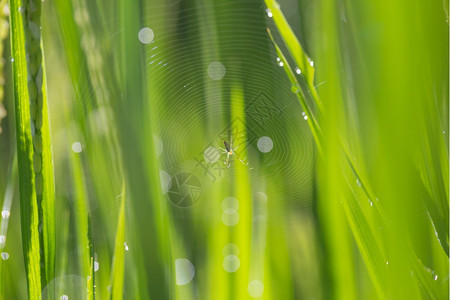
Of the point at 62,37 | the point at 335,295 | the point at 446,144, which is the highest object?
the point at 62,37

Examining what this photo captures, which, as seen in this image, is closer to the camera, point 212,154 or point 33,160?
point 33,160

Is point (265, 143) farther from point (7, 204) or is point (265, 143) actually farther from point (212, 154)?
point (7, 204)

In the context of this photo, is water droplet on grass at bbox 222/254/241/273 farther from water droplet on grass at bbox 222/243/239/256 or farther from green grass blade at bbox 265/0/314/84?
green grass blade at bbox 265/0/314/84

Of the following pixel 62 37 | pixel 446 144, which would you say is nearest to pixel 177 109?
pixel 62 37

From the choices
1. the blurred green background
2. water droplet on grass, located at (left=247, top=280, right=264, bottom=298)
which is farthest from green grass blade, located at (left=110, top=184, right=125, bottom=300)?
water droplet on grass, located at (left=247, top=280, right=264, bottom=298)

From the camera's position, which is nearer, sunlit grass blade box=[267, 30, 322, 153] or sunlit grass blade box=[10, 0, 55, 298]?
sunlit grass blade box=[10, 0, 55, 298]

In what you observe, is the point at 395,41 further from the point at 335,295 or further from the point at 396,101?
the point at 335,295

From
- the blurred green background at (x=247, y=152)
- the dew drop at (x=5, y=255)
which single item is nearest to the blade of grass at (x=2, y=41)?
the blurred green background at (x=247, y=152)

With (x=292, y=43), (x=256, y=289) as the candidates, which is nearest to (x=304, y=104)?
(x=292, y=43)

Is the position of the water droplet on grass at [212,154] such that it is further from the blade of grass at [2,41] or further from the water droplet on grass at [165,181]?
the blade of grass at [2,41]
